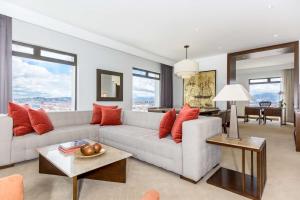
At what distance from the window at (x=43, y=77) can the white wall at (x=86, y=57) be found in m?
0.15

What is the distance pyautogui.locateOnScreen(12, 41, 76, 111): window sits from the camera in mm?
3479

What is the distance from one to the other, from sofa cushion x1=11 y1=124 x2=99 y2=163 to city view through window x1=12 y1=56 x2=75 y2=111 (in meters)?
1.52

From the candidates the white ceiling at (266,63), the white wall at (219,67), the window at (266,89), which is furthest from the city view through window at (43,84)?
the window at (266,89)

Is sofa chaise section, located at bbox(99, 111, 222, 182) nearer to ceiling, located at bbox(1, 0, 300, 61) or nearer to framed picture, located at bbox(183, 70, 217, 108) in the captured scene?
ceiling, located at bbox(1, 0, 300, 61)

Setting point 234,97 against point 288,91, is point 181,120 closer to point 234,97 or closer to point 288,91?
point 234,97

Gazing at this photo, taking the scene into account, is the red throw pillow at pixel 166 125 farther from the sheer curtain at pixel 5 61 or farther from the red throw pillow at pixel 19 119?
the sheer curtain at pixel 5 61

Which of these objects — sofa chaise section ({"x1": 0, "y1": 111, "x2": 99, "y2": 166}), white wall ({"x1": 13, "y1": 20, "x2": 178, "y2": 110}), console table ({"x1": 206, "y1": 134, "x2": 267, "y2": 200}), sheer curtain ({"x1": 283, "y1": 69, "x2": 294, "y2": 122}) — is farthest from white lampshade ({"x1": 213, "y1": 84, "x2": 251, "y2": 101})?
sheer curtain ({"x1": 283, "y1": 69, "x2": 294, "y2": 122})

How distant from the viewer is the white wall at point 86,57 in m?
3.50

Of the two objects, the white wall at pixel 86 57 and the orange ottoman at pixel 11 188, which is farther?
the white wall at pixel 86 57

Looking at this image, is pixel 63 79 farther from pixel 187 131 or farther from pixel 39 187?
pixel 187 131

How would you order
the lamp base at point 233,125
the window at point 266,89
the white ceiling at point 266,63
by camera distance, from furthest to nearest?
the window at point 266,89, the white ceiling at point 266,63, the lamp base at point 233,125

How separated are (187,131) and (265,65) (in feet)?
26.6

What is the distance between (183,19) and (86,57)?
262 centimetres

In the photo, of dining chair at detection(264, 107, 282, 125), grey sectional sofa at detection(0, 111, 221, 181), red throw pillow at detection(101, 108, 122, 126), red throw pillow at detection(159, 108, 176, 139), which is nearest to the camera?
grey sectional sofa at detection(0, 111, 221, 181)
